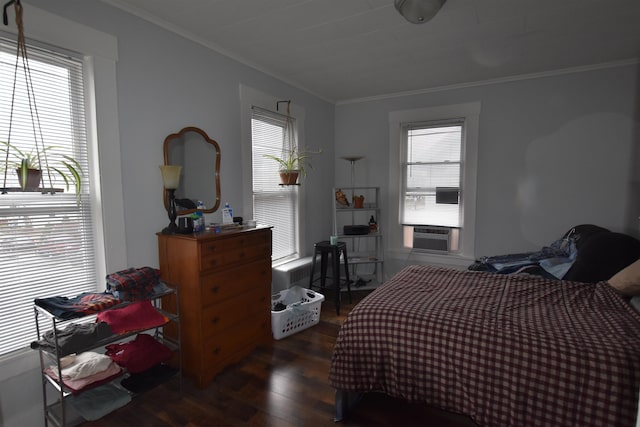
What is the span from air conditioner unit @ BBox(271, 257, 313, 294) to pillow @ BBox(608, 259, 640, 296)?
2555mm

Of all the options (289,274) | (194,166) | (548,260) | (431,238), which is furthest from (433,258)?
(194,166)

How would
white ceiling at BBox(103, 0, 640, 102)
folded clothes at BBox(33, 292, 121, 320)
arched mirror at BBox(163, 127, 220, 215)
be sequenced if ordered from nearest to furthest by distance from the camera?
1. folded clothes at BBox(33, 292, 121, 320)
2. white ceiling at BBox(103, 0, 640, 102)
3. arched mirror at BBox(163, 127, 220, 215)

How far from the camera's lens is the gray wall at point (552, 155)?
3.14 m

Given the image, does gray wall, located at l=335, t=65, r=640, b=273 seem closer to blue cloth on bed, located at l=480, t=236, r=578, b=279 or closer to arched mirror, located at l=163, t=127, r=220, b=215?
blue cloth on bed, located at l=480, t=236, r=578, b=279

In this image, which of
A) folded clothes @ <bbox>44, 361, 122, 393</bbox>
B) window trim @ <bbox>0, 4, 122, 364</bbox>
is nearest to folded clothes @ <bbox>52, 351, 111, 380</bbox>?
folded clothes @ <bbox>44, 361, 122, 393</bbox>

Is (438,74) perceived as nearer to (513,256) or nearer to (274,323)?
(513,256)

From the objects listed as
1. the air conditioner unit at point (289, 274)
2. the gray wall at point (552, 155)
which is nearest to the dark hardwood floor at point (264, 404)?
the air conditioner unit at point (289, 274)

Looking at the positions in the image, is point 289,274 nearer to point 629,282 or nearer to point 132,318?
point 132,318

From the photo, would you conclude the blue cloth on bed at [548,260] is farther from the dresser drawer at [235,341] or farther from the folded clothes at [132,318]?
the folded clothes at [132,318]

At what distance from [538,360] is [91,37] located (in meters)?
2.87

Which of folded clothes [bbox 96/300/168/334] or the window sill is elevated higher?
folded clothes [bbox 96/300/168/334]

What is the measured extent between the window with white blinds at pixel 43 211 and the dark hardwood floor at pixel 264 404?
783mm

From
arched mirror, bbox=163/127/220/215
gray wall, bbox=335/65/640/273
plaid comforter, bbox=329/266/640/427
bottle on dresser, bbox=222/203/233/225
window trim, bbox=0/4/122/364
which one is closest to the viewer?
plaid comforter, bbox=329/266/640/427

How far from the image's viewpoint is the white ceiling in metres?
2.11
